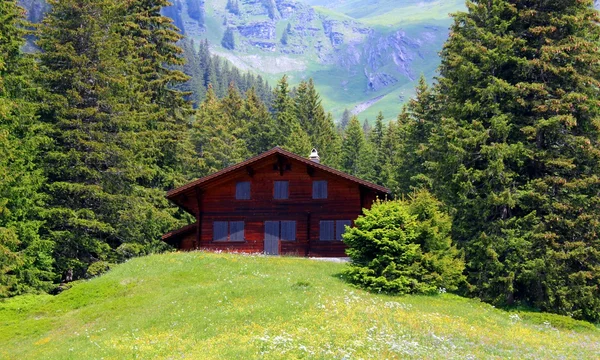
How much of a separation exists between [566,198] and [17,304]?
29.5 metres

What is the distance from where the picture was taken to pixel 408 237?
1080 inches

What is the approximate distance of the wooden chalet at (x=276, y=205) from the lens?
39.1 meters

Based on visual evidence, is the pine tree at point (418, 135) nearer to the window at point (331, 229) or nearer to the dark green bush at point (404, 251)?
the window at point (331, 229)

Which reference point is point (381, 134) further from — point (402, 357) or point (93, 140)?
point (402, 357)

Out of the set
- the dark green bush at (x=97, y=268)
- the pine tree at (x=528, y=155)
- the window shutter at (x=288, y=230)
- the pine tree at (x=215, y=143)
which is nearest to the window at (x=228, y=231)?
the window shutter at (x=288, y=230)

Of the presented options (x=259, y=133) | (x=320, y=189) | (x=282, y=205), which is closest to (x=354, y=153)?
(x=259, y=133)

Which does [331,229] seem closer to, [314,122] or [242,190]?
[242,190]

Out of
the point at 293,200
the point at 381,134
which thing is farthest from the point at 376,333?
the point at 381,134

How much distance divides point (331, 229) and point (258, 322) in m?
18.6

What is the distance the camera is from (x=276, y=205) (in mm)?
39656

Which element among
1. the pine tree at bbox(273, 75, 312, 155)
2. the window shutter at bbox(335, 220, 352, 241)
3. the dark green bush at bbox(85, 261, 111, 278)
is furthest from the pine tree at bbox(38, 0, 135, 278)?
the pine tree at bbox(273, 75, 312, 155)

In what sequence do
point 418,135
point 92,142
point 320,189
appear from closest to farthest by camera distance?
point 92,142, point 320,189, point 418,135

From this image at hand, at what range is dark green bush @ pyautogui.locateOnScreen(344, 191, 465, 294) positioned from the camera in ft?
88.4

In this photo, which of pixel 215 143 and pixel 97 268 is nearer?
pixel 97 268
